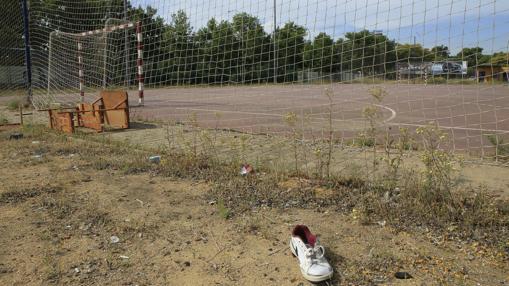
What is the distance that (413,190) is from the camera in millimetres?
3666

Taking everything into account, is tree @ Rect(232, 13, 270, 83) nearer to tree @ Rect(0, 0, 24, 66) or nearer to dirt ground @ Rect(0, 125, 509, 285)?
dirt ground @ Rect(0, 125, 509, 285)

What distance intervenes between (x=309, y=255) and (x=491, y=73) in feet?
12.3

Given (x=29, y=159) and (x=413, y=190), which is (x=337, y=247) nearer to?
(x=413, y=190)

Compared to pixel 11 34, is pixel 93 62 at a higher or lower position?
lower

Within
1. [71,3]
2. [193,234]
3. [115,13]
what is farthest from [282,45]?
[71,3]

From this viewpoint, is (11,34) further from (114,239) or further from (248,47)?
(114,239)

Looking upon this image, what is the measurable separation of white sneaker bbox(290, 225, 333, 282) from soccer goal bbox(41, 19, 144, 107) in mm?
7788

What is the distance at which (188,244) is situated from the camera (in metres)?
3.15

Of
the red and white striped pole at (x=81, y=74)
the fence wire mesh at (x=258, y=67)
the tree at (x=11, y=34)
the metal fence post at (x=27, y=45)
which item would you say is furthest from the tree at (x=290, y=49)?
the tree at (x=11, y=34)

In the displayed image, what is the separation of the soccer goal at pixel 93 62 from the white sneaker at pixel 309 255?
7.79m

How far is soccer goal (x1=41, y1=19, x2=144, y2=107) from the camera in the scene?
1055cm

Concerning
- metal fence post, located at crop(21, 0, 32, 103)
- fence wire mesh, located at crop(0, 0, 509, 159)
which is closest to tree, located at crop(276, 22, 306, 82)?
fence wire mesh, located at crop(0, 0, 509, 159)

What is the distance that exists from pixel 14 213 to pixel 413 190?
3100 millimetres

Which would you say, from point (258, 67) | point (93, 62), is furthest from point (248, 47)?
point (93, 62)
